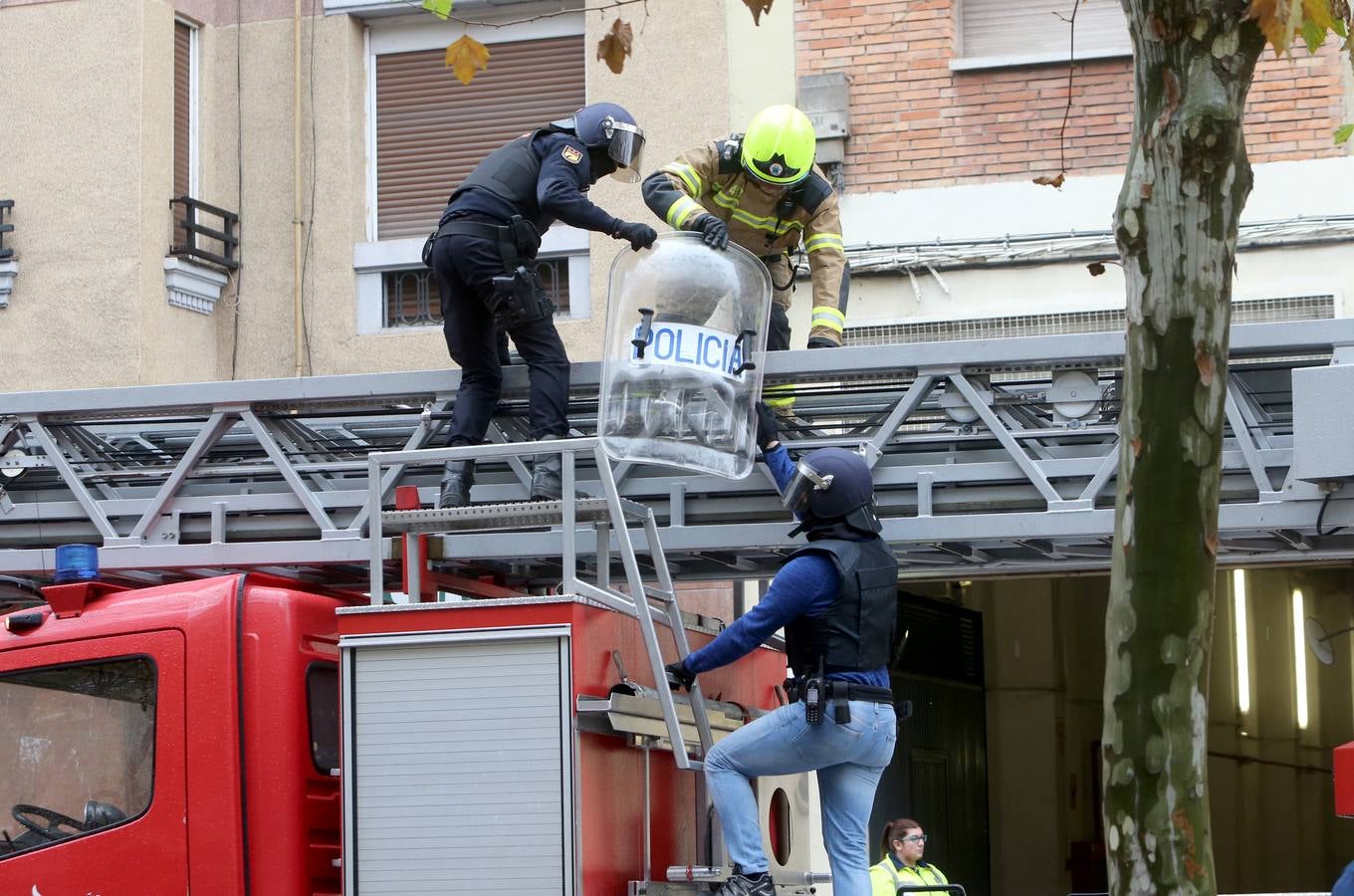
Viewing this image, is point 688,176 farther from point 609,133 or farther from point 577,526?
point 577,526

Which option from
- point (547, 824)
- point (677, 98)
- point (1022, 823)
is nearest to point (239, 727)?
point (547, 824)

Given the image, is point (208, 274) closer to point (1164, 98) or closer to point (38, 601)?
point (38, 601)

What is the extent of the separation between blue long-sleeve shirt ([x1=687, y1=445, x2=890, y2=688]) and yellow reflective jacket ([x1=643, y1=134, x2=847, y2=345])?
6.38 ft

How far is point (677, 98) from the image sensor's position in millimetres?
12492

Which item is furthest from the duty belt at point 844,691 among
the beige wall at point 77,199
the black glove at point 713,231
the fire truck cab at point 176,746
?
the beige wall at point 77,199

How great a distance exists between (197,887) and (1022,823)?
1228cm

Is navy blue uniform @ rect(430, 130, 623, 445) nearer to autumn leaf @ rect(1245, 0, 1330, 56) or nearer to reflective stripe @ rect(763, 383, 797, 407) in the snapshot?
reflective stripe @ rect(763, 383, 797, 407)

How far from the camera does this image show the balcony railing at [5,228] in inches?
516

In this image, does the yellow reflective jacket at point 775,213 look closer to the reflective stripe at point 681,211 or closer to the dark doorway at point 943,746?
the reflective stripe at point 681,211

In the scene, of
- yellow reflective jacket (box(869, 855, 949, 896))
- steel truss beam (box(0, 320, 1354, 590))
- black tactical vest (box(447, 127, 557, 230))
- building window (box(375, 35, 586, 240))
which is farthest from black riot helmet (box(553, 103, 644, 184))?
building window (box(375, 35, 586, 240))

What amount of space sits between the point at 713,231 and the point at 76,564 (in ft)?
8.15

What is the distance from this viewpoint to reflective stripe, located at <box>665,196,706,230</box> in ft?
22.4

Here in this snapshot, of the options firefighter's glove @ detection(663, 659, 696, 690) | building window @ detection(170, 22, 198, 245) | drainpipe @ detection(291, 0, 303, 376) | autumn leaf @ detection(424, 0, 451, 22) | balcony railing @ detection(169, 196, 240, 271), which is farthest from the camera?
building window @ detection(170, 22, 198, 245)

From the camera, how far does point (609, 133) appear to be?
7137mm
